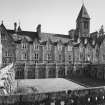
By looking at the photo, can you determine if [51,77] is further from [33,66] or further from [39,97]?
[39,97]

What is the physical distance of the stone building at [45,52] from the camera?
36000mm

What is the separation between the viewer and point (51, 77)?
36531mm

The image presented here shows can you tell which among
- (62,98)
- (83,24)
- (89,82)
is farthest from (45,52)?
(62,98)

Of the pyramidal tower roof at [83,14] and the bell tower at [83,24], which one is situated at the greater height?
the pyramidal tower roof at [83,14]

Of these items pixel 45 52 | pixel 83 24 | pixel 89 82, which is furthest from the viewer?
pixel 83 24

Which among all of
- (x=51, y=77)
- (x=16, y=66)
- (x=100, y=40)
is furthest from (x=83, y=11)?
(x=16, y=66)

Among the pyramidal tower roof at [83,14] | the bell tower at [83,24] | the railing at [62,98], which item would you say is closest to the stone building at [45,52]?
the bell tower at [83,24]

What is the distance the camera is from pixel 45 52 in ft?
136

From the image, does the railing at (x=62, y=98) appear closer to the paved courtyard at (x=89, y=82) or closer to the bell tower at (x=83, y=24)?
the paved courtyard at (x=89, y=82)

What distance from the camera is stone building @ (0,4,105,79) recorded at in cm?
3600

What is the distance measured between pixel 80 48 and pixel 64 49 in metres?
6.05

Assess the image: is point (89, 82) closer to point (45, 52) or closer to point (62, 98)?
point (45, 52)

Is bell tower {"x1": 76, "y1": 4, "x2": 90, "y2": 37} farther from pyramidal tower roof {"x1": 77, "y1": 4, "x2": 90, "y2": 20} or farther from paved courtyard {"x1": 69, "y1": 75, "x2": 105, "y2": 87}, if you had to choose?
paved courtyard {"x1": 69, "y1": 75, "x2": 105, "y2": 87}

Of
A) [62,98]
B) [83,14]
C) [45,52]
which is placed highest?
[83,14]
